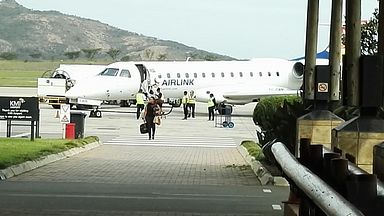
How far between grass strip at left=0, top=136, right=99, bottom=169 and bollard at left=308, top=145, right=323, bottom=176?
11.7 metres

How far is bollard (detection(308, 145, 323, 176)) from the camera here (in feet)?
20.8

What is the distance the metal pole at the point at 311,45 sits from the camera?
53.5 feet

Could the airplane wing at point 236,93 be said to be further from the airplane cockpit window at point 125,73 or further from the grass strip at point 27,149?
the grass strip at point 27,149

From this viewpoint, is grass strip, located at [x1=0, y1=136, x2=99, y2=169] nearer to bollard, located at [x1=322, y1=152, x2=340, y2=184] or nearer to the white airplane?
bollard, located at [x1=322, y1=152, x2=340, y2=184]

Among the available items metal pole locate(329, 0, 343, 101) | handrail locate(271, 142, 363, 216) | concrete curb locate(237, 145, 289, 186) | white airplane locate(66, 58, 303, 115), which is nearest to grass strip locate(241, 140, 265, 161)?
concrete curb locate(237, 145, 289, 186)

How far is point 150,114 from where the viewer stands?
31.7 m

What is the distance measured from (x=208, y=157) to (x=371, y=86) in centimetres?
1392

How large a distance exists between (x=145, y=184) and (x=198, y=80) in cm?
3612

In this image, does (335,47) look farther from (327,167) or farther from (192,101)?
(192,101)

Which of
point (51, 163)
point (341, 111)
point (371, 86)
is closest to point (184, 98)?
point (51, 163)

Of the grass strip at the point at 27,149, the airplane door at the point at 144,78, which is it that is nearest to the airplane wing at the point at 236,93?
the airplane door at the point at 144,78

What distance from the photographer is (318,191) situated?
16.4 feet

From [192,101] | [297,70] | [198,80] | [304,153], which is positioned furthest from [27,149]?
[297,70]

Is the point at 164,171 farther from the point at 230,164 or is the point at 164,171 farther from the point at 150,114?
the point at 150,114
